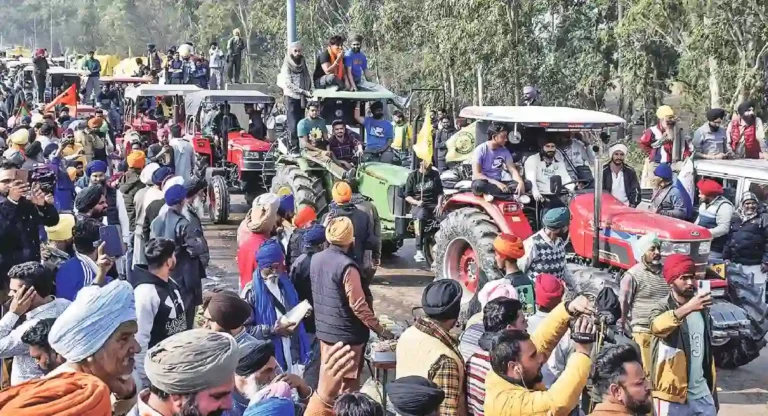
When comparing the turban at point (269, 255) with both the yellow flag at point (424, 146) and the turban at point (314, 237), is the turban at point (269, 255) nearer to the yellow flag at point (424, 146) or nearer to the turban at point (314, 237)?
the turban at point (314, 237)

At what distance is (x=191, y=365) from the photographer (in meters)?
3.02

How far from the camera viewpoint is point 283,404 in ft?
10.5

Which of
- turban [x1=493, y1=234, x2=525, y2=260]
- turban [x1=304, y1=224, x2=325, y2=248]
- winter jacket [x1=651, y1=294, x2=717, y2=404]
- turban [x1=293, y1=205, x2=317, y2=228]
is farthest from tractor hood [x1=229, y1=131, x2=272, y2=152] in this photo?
winter jacket [x1=651, y1=294, x2=717, y2=404]

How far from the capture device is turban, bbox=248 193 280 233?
6324 mm

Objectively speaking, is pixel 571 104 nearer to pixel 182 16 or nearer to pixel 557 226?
pixel 557 226

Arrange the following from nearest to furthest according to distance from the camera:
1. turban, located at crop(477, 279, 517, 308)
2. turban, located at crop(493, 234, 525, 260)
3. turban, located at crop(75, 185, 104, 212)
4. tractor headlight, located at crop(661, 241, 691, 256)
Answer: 1. turban, located at crop(477, 279, 517, 308)
2. turban, located at crop(493, 234, 525, 260)
3. turban, located at crop(75, 185, 104, 212)
4. tractor headlight, located at crop(661, 241, 691, 256)

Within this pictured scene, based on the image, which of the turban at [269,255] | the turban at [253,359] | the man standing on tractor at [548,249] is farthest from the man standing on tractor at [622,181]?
the turban at [253,359]

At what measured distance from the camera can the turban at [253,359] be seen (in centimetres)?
393

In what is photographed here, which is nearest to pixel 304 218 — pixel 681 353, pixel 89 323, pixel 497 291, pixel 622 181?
pixel 497 291

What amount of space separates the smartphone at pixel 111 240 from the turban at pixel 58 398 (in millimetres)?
3492

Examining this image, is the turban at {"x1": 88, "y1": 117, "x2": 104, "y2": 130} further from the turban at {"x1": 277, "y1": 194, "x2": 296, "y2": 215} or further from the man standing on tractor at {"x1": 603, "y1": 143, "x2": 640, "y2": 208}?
the man standing on tractor at {"x1": 603, "y1": 143, "x2": 640, "y2": 208}

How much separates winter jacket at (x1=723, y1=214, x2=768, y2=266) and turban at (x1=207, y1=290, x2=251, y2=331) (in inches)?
216

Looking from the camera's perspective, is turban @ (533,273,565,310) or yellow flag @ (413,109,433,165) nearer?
turban @ (533,273,565,310)

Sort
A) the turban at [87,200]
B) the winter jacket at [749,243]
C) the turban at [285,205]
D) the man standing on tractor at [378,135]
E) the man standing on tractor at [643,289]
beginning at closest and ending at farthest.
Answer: the man standing on tractor at [643,289]
the turban at [87,200]
the turban at [285,205]
the winter jacket at [749,243]
the man standing on tractor at [378,135]
